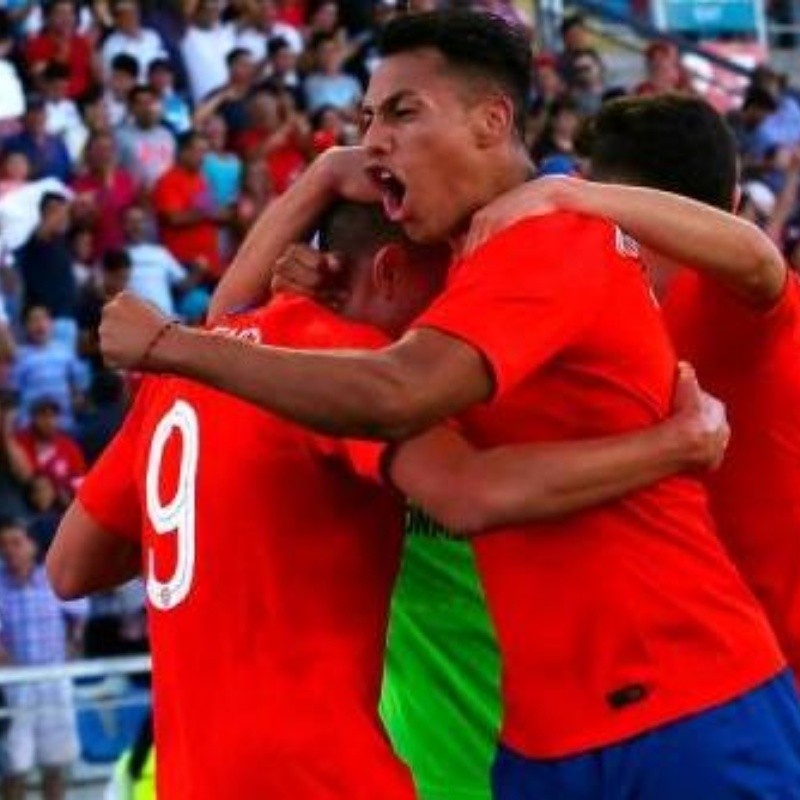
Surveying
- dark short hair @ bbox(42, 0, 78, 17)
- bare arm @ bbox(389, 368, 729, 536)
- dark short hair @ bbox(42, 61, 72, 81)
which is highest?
bare arm @ bbox(389, 368, 729, 536)

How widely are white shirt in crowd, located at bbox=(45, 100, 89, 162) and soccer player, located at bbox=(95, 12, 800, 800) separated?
12.1m

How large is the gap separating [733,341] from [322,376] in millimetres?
1092

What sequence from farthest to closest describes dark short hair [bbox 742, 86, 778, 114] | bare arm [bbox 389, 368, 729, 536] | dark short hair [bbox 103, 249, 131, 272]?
dark short hair [bbox 742, 86, 778, 114] < dark short hair [bbox 103, 249, 131, 272] < bare arm [bbox 389, 368, 729, 536]

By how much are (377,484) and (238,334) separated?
0.32 m

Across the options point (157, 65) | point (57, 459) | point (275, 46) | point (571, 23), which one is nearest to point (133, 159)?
point (157, 65)

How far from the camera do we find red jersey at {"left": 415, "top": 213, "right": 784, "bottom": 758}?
183 inches

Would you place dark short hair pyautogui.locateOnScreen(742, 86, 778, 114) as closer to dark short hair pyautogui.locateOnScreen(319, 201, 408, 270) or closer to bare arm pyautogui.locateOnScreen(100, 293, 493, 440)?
dark short hair pyautogui.locateOnScreen(319, 201, 408, 270)

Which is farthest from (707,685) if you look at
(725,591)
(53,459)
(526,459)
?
(53,459)

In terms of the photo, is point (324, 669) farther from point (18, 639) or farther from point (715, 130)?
point (18, 639)

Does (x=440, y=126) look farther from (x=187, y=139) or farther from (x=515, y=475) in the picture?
(x=187, y=139)

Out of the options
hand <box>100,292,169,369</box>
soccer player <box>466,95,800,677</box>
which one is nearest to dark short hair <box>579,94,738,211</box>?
soccer player <box>466,95,800,677</box>

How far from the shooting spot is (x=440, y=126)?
4695mm

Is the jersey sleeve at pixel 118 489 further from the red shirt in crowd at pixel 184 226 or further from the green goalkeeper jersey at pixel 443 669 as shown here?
the red shirt in crowd at pixel 184 226

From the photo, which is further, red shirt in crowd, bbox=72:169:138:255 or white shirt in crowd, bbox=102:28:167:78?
white shirt in crowd, bbox=102:28:167:78
